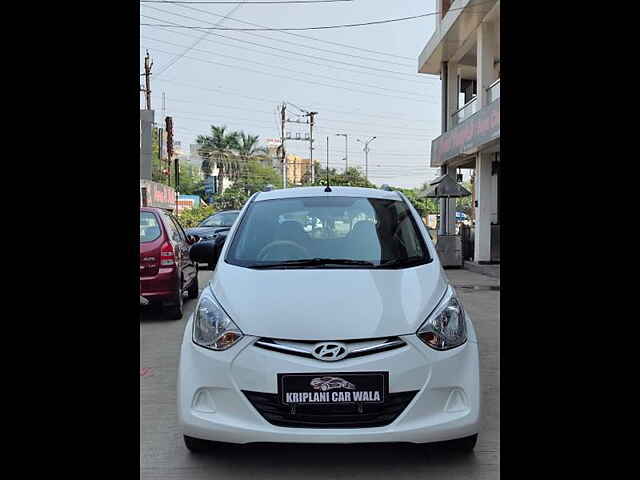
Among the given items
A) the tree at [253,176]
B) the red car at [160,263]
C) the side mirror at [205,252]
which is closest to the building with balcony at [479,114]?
the red car at [160,263]

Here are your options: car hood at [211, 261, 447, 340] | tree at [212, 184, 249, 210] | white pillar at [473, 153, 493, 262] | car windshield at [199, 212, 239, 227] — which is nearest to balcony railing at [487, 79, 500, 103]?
white pillar at [473, 153, 493, 262]

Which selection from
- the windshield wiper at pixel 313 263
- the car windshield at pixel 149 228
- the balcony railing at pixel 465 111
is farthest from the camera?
the balcony railing at pixel 465 111

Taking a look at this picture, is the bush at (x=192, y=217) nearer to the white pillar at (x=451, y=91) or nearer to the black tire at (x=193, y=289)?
the white pillar at (x=451, y=91)

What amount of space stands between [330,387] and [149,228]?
223 inches

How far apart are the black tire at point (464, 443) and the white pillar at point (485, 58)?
13776 mm

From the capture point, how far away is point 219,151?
68562mm

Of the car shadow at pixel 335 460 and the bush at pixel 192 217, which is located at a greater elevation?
the bush at pixel 192 217

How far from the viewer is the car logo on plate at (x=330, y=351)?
326 cm

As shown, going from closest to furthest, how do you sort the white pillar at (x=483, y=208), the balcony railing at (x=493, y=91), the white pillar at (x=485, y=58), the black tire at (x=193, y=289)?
1. the black tire at (x=193, y=289)
2. the balcony railing at (x=493, y=91)
3. the white pillar at (x=485, y=58)
4. the white pillar at (x=483, y=208)

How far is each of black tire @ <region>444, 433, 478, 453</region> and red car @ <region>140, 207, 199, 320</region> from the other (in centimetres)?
527

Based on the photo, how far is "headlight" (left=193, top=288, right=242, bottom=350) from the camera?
11.2 feet
